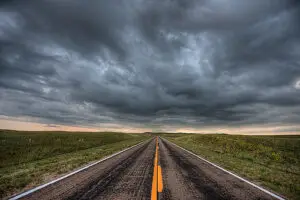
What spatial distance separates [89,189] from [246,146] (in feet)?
72.8

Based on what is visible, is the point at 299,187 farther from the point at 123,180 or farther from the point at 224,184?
the point at 123,180

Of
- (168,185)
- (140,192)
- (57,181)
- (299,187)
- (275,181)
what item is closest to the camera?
(140,192)

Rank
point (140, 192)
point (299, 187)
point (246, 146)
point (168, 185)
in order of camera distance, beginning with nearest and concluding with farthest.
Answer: point (140, 192) < point (168, 185) < point (299, 187) < point (246, 146)

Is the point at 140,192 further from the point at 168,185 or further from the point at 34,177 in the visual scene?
the point at 34,177

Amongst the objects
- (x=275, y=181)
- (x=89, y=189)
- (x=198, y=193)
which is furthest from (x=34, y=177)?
(x=275, y=181)

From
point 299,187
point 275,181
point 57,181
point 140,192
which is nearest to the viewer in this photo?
point 140,192

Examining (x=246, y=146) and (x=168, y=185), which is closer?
(x=168, y=185)

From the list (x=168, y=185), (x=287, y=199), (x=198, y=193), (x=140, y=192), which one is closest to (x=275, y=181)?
(x=287, y=199)

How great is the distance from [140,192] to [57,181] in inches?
128

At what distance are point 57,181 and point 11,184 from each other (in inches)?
55.4

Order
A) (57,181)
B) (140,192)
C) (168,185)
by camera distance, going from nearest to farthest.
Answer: (140,192) → (168,185) → (57,181)

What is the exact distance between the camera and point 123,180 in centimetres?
595

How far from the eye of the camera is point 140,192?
4.66 m

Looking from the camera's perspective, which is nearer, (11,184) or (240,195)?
(240,195)
